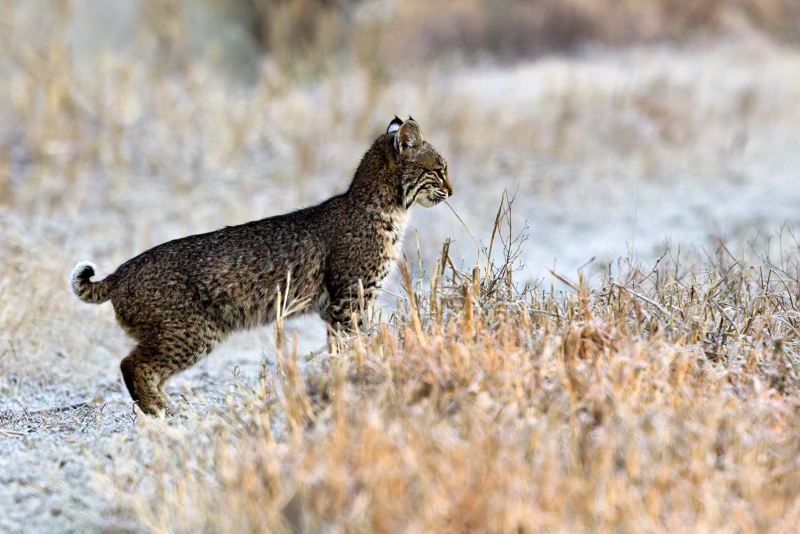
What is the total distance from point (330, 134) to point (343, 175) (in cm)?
71

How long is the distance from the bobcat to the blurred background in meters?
2.12

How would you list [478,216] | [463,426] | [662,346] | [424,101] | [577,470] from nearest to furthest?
[577,470]
[463,426]
[662,346]
[478,216]
[424,101]

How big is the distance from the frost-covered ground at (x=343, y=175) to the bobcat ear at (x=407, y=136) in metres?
0.82

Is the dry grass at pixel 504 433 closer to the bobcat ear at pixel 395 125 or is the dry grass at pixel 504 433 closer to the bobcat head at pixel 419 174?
the bobcat head at pixel 419 174

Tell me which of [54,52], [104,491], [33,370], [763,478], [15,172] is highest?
[54,52]

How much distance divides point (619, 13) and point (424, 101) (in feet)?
30.1

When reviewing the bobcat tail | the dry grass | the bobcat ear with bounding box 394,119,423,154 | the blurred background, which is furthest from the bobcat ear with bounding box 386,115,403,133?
the blurred background

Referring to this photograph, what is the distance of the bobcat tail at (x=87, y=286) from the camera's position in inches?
189

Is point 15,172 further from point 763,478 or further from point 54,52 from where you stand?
point 763,478

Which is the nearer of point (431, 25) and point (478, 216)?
point (478, 216)

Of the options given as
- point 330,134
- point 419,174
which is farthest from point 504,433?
point 330,134

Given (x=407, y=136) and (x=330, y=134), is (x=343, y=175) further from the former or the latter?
(x=407, y=136)

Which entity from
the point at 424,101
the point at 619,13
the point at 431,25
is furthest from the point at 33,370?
the point at 619,13

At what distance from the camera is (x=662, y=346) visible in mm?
3965
